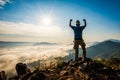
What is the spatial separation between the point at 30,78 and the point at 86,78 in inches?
113

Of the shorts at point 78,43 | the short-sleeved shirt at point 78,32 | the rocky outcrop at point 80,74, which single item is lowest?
the rocky outcrop at point 80,74

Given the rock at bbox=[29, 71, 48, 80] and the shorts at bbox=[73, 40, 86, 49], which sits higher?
the shorts at bbox=[73, 40, 86, 49]

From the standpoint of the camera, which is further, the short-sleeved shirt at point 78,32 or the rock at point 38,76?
the short-sleeved shirt at point 78,32

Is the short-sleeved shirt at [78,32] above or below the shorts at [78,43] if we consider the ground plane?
above

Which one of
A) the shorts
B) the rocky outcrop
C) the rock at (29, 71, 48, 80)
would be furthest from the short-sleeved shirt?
the rock at (29, 71, 48, 80)

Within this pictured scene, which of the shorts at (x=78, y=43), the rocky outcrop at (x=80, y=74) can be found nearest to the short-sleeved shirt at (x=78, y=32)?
the shorts at (x=78, y=43)

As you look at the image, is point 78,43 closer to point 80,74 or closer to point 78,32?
point 78,32

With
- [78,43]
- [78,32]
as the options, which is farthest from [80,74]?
[78,32]

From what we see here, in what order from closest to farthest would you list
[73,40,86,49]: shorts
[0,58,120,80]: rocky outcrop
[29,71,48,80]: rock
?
[29,71,48,80]: rock, [0,58,120,80]: rocky outcrop, [73,40,86,49]: shorts

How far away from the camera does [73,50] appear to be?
14.2 metres

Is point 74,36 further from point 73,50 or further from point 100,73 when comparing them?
point 100,73

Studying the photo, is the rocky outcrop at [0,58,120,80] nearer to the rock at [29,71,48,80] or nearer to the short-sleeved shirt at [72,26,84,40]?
the rock at [29,71,48,80]

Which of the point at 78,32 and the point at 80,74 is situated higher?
the point at 78,32

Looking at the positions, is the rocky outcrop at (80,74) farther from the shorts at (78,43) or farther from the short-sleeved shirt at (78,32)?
the short-sleeved shirt at (78,32)
